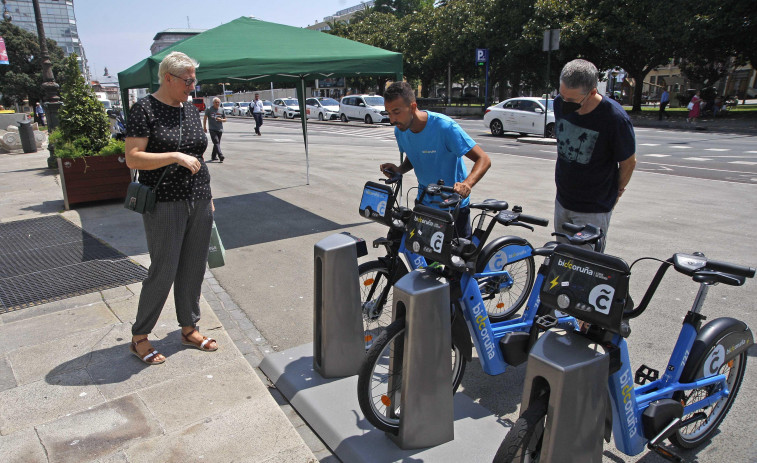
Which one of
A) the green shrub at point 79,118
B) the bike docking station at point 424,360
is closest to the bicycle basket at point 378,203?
the bike docking station at point 424,360

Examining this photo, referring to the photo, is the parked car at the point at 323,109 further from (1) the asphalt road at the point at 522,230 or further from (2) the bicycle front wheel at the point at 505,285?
(2) the bicycle front wheel at the point at 505,285

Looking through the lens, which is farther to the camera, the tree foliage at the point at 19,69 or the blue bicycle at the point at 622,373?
the tree foliage at the point at 19,69

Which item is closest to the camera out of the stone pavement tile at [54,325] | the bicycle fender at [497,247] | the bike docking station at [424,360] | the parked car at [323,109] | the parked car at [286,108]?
the bike docking station at [424,360]

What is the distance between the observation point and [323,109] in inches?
1426

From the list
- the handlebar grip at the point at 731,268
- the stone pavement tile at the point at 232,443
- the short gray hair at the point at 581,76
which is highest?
the short gray hair at the point at 581,76

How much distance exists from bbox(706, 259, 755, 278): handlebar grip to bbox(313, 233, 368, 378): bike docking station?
185cm

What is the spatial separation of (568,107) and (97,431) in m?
3.39

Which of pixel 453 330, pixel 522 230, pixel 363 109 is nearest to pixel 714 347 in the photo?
pixel 453 330

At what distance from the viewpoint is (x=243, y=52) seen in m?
7.25

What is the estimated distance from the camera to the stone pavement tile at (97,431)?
273cm

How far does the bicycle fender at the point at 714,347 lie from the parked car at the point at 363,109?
1149 inches

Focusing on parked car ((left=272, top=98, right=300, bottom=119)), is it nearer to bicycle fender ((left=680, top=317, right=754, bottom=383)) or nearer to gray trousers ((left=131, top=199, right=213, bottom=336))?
gray trousers ((left=131, top=199, right=213, bottom=336))

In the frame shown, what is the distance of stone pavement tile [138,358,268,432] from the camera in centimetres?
304

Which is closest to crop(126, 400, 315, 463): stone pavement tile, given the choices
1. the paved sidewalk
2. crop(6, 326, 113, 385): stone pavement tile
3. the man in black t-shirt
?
the paved sidewalk
